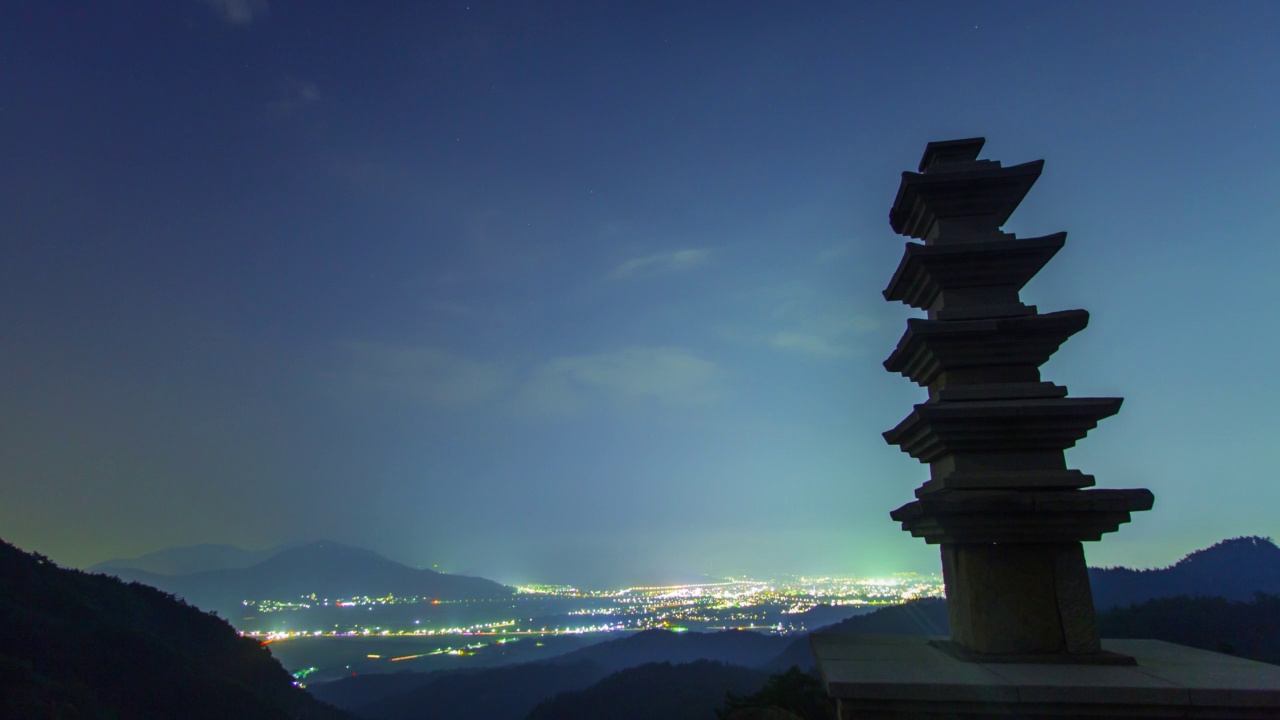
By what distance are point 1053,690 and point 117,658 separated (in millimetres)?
44401

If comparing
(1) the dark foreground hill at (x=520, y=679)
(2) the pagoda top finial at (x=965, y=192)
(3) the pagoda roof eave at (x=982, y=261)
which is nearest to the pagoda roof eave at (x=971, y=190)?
(2) the pagoda top finial at (x=965, y=192)

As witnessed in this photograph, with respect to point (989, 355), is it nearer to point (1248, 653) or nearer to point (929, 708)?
point (929, 708)

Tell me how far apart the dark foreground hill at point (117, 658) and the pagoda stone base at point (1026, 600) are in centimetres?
3287

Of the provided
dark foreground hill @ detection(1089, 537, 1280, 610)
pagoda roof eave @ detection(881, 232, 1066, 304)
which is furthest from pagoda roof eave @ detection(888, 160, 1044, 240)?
dark foreground hill @ detection(1089, 537, 1280, 610)

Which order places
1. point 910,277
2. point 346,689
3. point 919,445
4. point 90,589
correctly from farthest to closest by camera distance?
point 346,689
point 90,589
point 910,277
point 919,445

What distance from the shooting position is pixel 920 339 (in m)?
9.26

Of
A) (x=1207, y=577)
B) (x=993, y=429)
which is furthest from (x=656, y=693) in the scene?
(x=1207, y=577)

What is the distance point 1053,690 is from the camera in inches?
→ 253

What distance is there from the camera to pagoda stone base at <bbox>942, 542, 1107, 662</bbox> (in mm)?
8086

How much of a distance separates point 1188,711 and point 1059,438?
3.36 m

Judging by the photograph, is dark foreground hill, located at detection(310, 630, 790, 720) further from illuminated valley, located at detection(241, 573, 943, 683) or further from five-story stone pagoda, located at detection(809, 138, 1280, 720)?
five-story stone pagoda, located at detection(809, 138, 1280, 720)

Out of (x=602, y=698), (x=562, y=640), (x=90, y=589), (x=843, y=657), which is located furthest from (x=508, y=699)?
(x=843, y=657)

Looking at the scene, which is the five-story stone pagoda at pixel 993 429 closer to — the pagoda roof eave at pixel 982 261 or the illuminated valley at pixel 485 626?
the pagoda roof eave at pixel 982 261

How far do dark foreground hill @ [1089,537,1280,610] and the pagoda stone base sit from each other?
70.9 meters
